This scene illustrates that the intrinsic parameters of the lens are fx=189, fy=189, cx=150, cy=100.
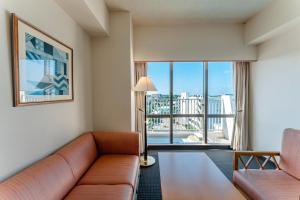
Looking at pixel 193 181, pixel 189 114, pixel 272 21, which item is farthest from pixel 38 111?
pixel 272 21

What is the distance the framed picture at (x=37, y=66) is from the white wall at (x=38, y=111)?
0.20 ft

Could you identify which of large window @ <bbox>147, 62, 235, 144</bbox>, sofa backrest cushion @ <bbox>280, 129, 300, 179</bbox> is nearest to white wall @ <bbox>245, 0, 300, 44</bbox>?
large window @ <bbox>147, 62, 235, 144</bbox>

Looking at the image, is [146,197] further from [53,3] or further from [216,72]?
[216,72]

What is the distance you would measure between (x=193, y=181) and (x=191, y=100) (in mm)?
2703

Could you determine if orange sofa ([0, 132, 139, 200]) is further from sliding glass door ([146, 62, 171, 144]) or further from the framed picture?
sliding glass door ([146, 62, 171, 144])

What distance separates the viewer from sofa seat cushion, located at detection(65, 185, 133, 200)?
1.67 meters

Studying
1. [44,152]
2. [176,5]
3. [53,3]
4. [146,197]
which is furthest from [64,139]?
[176,5]

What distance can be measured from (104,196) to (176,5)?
2915 millimetres

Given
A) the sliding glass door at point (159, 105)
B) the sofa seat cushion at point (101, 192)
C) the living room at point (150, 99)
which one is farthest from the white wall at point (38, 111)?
the sliding glass door at point (159, 105)

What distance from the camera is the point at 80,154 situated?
2201 mm

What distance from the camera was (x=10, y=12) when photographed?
1401mm

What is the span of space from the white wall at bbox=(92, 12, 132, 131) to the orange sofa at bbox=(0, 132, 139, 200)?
0.53 m

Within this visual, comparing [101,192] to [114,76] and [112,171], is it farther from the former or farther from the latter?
[114,76]

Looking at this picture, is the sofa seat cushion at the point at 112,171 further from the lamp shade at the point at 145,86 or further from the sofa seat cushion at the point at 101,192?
the lamp shade at the point at 145,86
